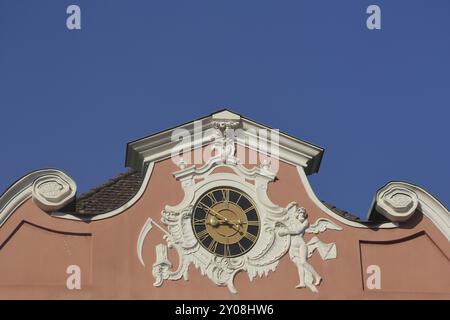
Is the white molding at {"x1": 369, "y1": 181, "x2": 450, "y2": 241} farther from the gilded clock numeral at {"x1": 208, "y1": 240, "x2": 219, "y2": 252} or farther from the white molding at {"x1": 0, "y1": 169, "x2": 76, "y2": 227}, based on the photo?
the white molding at {"x1": 0, "y1": 169, "x2": 76, "y2": 227}

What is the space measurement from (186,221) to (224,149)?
5.22 ft

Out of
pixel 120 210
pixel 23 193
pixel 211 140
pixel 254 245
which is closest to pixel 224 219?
pixel 254 245

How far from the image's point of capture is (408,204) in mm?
35156

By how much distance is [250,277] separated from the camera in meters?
34.3

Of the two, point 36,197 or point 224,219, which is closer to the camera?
point 36,197

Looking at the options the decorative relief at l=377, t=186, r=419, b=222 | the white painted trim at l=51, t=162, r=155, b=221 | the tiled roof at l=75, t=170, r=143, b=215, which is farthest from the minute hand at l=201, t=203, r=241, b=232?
the decorative relief at l=377, t=186, r=419, b=222

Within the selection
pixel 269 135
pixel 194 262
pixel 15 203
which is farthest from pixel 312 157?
pixel 15 203

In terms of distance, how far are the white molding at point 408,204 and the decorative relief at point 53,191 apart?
5.40m

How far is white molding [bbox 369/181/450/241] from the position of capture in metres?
35.1

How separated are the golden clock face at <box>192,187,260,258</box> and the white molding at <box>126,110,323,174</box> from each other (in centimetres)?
100

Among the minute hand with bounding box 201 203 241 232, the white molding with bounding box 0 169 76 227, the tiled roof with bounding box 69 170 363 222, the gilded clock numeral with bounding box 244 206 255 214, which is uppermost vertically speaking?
the tiled roof with bounding box 69 170 363 222

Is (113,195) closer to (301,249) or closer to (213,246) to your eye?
(213,246)

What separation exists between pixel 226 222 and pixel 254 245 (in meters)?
0.63

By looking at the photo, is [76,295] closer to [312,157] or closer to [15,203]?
[15,203]
